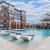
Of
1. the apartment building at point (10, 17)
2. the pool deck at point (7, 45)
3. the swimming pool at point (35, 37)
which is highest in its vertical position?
the apartment building at point (10, 17)

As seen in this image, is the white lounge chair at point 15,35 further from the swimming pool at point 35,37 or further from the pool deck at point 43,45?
the pool deck at point 43,45

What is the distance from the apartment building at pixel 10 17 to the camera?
2.77 meters

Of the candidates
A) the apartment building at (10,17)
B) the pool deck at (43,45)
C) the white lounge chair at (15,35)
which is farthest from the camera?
the apartment building at (10,17)

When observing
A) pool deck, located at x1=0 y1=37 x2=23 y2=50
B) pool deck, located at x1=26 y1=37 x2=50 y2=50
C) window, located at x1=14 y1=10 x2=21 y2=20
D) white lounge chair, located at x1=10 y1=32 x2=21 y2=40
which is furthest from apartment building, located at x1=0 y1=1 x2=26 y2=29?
pool deck, located at x1=26 y1=37 x2=50 y2=50

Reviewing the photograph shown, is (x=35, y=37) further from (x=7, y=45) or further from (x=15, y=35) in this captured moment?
(x=7, y=45)

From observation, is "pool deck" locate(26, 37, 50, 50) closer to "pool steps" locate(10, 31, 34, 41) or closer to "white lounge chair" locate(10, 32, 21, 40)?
"pool steps" locate(10, 31, 34, 41)

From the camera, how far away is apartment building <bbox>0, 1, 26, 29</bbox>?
2.77 metres

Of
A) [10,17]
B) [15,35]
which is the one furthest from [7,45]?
[10,17]

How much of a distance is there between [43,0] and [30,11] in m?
0.35

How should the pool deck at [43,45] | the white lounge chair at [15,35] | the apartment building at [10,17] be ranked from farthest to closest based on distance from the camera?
the apartment building at [10,17]
the white lounge chair at [15,35]
the pool deck at [43,45]

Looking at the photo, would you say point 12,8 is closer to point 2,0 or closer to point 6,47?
point 2,0

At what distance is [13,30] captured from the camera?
2770 mm

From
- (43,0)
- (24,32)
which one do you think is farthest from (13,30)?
(43,0)

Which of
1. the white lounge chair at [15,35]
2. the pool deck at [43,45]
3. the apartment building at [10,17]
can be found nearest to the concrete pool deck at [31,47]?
the pool deck at [43,45]
